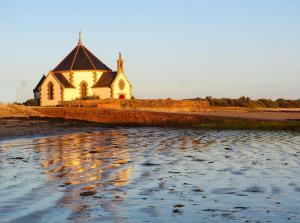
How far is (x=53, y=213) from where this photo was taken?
8320 mm

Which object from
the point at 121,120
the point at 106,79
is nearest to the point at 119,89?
the point at 106,79

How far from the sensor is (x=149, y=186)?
37.8ft

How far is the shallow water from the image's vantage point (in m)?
8.34

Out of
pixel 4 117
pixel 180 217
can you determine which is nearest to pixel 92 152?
pixel 180 217

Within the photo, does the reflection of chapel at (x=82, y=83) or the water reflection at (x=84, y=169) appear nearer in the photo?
the water reflection at (x=84, y=169)

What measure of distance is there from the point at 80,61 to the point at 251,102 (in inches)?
1313

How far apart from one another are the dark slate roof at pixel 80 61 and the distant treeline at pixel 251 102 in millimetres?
21221

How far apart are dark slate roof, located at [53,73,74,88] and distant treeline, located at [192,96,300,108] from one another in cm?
2587

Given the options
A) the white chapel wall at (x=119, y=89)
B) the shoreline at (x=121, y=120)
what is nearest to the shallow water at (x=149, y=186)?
the shoreline at (x=121, y=120)

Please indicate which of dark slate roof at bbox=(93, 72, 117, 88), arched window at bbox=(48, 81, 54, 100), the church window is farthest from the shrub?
the church window

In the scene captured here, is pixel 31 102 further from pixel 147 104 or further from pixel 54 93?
pixel 147 104

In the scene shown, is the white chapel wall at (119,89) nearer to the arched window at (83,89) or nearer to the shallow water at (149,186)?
the arched window at (83,89)

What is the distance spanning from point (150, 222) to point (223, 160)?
33.1 feet

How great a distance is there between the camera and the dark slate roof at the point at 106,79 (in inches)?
3078
